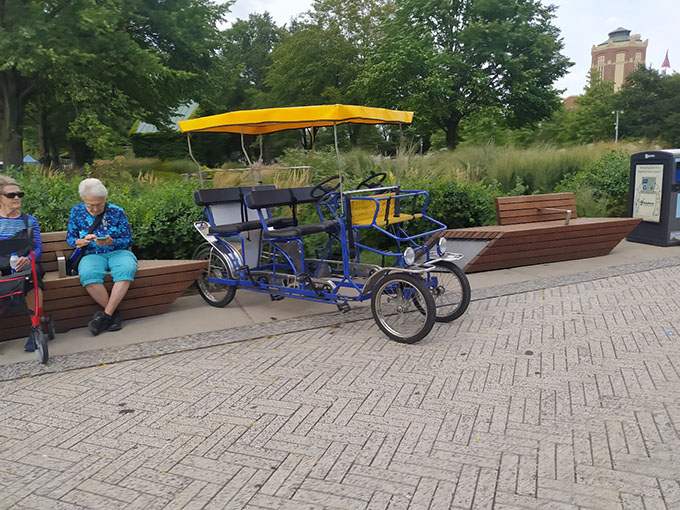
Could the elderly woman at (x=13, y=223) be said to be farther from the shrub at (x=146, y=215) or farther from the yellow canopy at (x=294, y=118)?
the yellow canopy at (x=294, y=118)

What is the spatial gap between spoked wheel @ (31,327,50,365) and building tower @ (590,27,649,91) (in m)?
141

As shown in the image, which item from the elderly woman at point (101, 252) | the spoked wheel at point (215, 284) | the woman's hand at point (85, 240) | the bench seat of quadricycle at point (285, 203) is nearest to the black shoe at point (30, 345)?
the elderly woman at point (101, 252)

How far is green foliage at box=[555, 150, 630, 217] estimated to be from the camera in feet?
36.1

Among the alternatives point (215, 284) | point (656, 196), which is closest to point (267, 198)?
point (215, 284)

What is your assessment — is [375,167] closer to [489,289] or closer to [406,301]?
[489,289]

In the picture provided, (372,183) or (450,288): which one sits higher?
(372,183)

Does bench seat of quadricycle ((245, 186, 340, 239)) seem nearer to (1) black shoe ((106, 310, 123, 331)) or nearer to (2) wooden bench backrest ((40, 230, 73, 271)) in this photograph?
(1) black shoe ((106, 310, 123, 331))

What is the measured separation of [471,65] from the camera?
99.0 feet

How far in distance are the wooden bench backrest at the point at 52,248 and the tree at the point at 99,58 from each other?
14.3 metres

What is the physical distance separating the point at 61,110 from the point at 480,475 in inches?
1055

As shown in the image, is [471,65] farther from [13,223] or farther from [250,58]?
[13,223]

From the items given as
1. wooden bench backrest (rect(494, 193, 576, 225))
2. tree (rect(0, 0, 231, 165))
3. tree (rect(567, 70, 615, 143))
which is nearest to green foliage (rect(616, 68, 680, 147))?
tree (rect(567, 70, 615, 143))

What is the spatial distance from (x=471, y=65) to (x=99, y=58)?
18.7 metres

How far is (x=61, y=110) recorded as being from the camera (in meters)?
25.2
